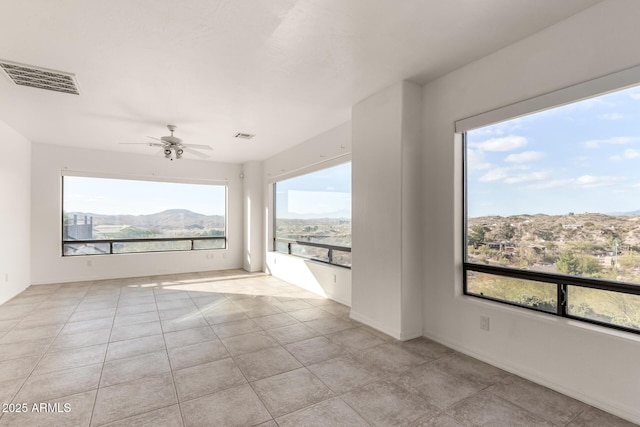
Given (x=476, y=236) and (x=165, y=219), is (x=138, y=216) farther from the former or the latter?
(x=476, y=236)

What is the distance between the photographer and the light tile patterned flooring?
212 cm

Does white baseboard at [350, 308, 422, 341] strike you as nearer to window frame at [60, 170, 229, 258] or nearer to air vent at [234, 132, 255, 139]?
air vent at [234, 132, 255, 139]

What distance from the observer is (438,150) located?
10.9ft

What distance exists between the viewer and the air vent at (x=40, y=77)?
3.02 m

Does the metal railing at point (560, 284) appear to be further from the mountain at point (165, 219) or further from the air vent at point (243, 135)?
the mountain at point (165, 219)

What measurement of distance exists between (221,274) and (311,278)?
8.81 ft

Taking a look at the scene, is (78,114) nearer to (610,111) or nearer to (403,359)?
(403,359)

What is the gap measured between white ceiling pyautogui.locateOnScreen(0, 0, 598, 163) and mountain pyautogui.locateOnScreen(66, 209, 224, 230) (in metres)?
2.85

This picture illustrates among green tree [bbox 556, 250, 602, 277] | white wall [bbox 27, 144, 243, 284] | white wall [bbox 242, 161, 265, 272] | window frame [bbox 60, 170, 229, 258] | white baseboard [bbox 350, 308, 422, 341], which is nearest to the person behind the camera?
green tree [bbox 556, 250, 602, 277]

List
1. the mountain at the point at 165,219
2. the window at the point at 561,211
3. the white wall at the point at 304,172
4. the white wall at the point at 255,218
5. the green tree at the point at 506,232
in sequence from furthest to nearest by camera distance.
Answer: the white wall at the point at 255,218 → the mountain at the point at 165,219 → the white wall at the point at 304,172 → the green tree at the point at 506,232 → the window at the point at 561,211

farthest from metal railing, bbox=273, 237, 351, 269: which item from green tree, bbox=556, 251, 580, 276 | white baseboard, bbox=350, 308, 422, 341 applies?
green tree, bbox=556, 251, 580, 276

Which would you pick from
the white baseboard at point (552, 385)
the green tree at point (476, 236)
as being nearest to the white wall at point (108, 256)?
the white baseboard at point (552, 385)

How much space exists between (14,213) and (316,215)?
5155 millimetres

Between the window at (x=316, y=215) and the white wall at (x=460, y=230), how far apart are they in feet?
6.02
